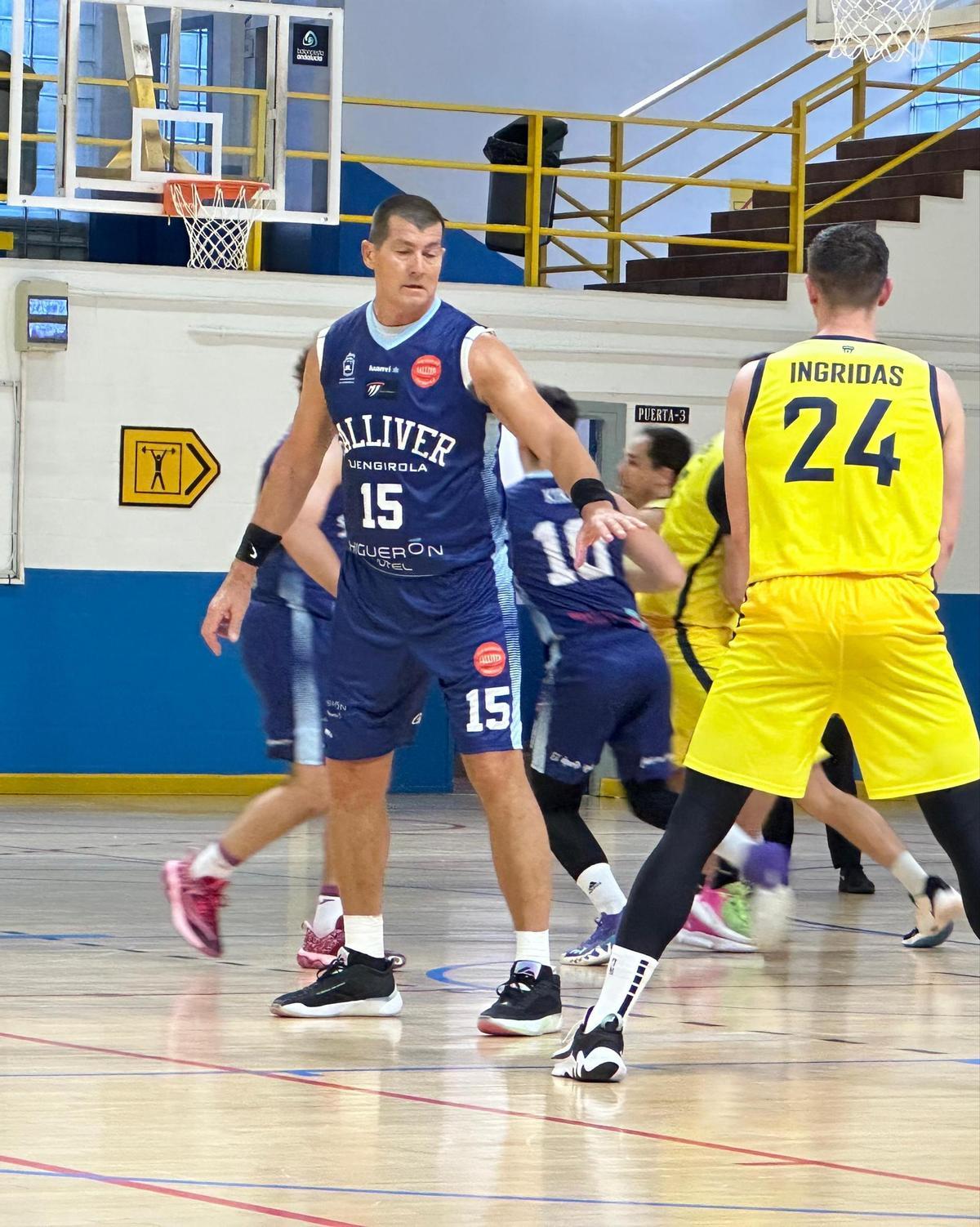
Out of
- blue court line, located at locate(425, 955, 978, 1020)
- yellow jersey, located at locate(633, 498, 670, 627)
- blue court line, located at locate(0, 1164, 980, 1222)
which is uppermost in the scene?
yellow jersey, located at locate(633, 498, 670, 627)

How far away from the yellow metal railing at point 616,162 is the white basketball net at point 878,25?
1866 mm

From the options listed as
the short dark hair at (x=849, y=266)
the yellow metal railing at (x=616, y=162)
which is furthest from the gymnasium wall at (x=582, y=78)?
the short dark hair at (x=849, y=266)

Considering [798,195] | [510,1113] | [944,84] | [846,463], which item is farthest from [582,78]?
[510,1113]

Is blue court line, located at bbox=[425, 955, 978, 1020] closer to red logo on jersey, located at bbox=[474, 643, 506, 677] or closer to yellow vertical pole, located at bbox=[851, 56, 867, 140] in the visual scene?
red logo on jersey, located at bbox=[474, 643, 506, 677]

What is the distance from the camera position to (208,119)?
43.5ft

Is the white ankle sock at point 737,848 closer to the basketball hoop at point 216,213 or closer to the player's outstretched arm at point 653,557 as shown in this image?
the player's outstretched arm at point 653,557

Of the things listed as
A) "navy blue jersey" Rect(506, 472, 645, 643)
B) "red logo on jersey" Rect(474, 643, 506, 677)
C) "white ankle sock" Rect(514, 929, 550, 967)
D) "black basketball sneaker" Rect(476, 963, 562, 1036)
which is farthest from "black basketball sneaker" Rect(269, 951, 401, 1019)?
"navy blue jersey" Rect(506, 472, 645, 643)

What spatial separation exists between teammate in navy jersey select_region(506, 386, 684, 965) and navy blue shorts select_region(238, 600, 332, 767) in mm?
658

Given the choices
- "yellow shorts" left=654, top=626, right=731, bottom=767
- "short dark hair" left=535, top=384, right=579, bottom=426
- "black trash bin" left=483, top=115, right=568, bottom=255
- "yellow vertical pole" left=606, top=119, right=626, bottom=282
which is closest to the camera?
"short dark hair" left=535, top=384, right=579, bottom=426

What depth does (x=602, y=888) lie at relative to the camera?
271 inches

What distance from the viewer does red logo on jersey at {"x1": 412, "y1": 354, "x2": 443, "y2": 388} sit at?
5.52 metres

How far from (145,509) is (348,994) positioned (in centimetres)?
821

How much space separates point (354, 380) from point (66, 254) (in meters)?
11.7

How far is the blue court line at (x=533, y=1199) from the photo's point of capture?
3887 millimetres
